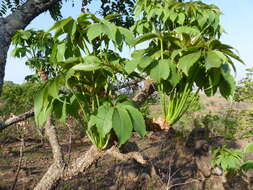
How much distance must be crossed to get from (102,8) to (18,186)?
3224mm

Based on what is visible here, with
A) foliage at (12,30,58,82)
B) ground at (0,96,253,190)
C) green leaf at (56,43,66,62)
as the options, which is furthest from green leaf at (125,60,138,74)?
ground at (0,96,253,190)

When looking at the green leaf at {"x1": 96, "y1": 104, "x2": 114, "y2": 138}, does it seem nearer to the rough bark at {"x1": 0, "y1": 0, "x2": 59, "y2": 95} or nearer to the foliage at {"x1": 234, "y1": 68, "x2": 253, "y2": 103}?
the rough bark at {"x1": 0, "y1": 0, "x2": 59, "y2": 95}

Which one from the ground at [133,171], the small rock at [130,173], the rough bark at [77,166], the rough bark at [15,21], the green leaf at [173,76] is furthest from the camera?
the small rock at [130,173]

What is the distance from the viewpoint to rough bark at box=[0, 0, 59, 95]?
1711 millimetres

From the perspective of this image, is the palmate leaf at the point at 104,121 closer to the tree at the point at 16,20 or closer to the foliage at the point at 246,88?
the tree at the point at 16,20

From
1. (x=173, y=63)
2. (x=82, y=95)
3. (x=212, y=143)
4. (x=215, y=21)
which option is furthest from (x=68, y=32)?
(x=212, y=143)

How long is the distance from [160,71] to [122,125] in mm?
203

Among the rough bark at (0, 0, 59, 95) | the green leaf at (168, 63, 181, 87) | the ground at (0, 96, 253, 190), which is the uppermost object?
the rough bark at (0, 0, 59, 95)

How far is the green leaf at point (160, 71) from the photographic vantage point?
0.69m

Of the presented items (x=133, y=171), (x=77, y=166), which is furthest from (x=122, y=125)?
(x=133, y=171)

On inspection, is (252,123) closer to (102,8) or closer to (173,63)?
(102,8)

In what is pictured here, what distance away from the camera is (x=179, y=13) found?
97cm

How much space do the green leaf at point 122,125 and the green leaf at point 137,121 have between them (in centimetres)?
2

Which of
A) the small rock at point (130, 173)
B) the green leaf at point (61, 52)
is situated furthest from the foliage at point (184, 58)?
the small rock at point (130, 173)
